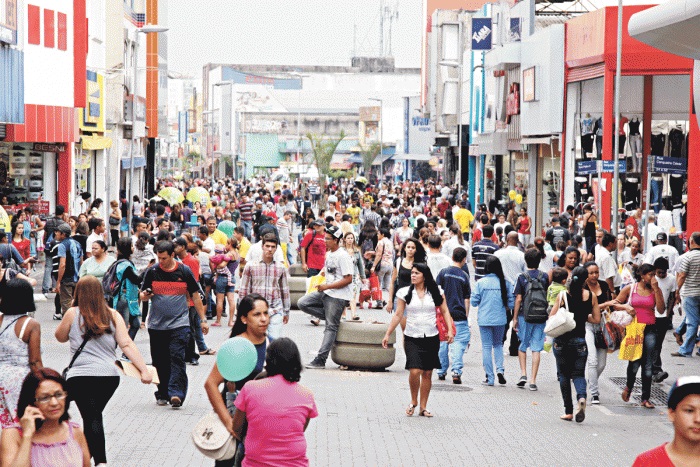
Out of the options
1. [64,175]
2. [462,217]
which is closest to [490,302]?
[462,217]

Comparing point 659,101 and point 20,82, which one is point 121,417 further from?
point 659,101

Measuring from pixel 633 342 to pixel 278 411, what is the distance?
755 centimetres

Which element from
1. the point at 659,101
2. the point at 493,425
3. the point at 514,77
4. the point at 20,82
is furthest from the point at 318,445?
the point at 514,77

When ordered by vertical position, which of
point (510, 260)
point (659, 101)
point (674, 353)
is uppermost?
point (659, 101)

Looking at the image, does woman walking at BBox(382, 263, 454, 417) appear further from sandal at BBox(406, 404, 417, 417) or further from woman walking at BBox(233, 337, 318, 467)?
woman walking at BBox(233, 337, 318, 467)

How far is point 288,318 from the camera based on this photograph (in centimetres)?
1440

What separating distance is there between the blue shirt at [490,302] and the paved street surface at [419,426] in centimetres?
81

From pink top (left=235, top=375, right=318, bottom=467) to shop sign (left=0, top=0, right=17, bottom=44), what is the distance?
74.5ft

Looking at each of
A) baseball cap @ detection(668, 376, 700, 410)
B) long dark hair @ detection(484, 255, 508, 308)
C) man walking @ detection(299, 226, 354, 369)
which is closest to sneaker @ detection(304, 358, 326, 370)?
man walking @ detection(299, 226, 354, 369)

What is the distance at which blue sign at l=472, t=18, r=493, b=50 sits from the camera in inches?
2292

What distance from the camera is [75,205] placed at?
40.2m

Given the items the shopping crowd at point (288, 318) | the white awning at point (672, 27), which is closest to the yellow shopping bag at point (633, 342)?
the shopping crowd at point (288, 318)

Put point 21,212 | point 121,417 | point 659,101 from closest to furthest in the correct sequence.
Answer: point 121,417, point 21,212, point 659,101

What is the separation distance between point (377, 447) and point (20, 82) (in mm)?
22004
